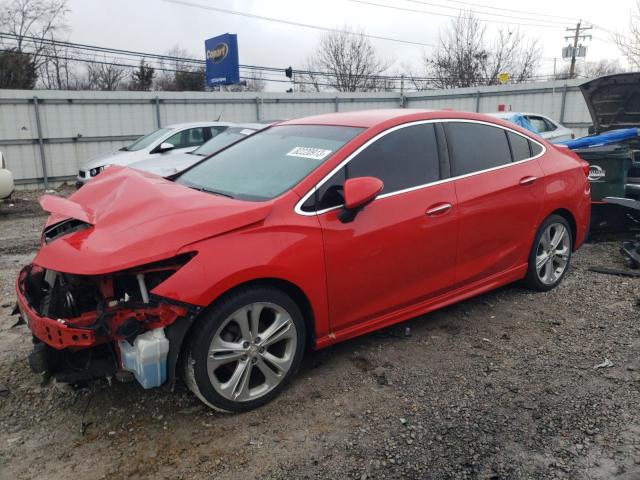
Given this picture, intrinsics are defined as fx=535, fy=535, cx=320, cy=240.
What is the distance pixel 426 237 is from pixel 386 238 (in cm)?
38

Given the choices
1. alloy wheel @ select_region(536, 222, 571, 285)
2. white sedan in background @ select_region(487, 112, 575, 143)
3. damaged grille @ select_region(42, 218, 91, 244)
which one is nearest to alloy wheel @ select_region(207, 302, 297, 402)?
damaged grille @ select_region(42, 218, 91, 244)

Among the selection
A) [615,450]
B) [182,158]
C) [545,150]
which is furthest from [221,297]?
[182,158]

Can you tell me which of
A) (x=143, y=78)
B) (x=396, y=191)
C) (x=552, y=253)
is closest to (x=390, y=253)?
(x=396, y=191)

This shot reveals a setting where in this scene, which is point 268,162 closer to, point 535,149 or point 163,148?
point 535,149

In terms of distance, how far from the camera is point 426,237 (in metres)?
3.68

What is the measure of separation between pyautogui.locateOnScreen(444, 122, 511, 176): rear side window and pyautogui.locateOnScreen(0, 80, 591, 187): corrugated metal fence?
12.6 metres

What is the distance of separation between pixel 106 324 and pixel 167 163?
6657mm

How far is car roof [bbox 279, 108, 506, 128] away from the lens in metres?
3.76

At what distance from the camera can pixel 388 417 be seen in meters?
3.04

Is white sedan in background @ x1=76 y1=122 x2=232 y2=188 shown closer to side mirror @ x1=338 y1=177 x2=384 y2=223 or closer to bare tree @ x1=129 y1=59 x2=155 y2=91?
side mirror @ x1=338 y1=177 x2=384 y2=223

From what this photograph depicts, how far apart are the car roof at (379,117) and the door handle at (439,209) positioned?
65 centimetres

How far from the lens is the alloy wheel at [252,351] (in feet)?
9.64

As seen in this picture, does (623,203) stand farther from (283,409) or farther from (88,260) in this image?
(88,260)

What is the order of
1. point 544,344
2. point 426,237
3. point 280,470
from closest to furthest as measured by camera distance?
1. point 280,470
2. point 426,237
3. point 544,344
